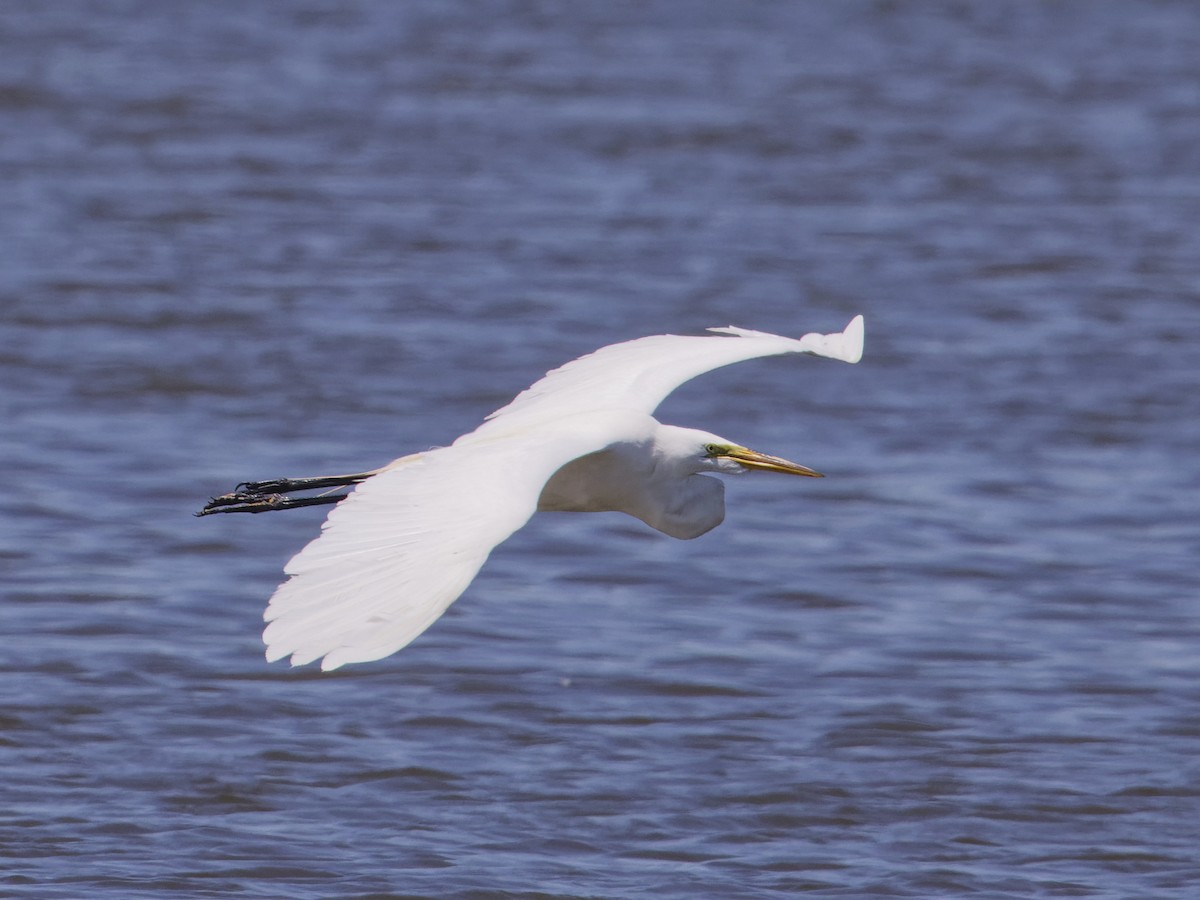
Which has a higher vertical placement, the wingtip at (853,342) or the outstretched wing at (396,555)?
the wingtip at (853,342)

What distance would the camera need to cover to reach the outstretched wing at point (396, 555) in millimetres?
3820

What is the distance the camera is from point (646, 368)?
600cm

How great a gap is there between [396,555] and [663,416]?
6167 mm

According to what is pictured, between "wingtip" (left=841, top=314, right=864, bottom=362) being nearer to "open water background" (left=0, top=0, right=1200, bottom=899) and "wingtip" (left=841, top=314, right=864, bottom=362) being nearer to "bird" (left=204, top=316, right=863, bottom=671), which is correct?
"bird" (left=204, top=316, right=863, bottom=671)

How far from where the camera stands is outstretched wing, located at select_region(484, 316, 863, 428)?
5.72m

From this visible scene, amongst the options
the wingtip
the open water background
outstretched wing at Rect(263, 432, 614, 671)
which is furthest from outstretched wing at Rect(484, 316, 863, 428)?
the open water background

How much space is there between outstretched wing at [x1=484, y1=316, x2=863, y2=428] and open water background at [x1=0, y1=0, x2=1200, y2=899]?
1.37 meters

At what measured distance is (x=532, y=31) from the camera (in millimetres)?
19578

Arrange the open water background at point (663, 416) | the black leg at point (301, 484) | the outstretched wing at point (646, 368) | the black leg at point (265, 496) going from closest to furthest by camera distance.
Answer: the outstretched wing at point (646, 368)
the black leg at point (301, 484)
the black leg at point (265, 496)
the open water background at point (663, 416)

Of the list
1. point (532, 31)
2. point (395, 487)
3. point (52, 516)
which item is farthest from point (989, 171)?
point (395, 487)

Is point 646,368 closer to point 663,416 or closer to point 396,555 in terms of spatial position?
point 396,555

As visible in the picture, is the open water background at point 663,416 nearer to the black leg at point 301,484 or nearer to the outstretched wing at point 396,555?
the black leg at point 301,484

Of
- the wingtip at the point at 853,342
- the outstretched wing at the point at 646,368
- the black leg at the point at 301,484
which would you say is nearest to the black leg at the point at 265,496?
the black leg at the point at 301,484

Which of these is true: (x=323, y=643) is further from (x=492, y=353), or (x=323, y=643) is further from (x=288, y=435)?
(x=492, y=353)
